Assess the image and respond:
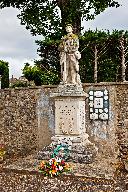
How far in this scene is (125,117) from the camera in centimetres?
1020

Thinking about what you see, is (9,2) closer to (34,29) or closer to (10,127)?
(34,29)

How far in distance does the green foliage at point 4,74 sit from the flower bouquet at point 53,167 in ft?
21.7

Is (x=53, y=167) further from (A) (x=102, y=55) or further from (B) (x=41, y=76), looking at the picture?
(A) (x=102, y=55)

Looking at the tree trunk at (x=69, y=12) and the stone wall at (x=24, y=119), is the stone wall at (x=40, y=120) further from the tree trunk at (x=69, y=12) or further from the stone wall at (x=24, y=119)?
the tree trunk at (x=69, y=12)

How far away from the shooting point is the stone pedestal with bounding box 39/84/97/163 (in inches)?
361

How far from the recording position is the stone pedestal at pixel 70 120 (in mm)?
9164

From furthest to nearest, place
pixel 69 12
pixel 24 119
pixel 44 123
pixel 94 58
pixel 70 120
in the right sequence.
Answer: pixel 69 12, pixel 94 58, pixel 24 119, pixel 44 123, pixel 70 120

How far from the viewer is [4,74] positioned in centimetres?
1400

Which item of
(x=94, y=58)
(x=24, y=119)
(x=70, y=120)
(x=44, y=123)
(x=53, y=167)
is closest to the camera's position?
(x=53, y=167)

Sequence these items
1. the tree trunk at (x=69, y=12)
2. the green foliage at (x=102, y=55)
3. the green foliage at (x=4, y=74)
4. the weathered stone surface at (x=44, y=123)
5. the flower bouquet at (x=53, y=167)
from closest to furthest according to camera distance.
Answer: the flower bouquet at (x=53, y=167)
the weathered stone surface at (x=44, y=123)
the green foliage at (x=102, y=55)
the green foliage at (x=4, y=74)
the tree trunk at (x=69, y=12)

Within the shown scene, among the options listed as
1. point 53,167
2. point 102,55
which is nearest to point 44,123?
point 53,167

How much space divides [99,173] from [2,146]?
5076 millimetres

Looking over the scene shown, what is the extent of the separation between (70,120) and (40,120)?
1.90 metres

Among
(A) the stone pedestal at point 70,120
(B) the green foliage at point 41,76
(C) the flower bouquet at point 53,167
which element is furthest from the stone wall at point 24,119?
(C) the flower bouquet at point 53,167
